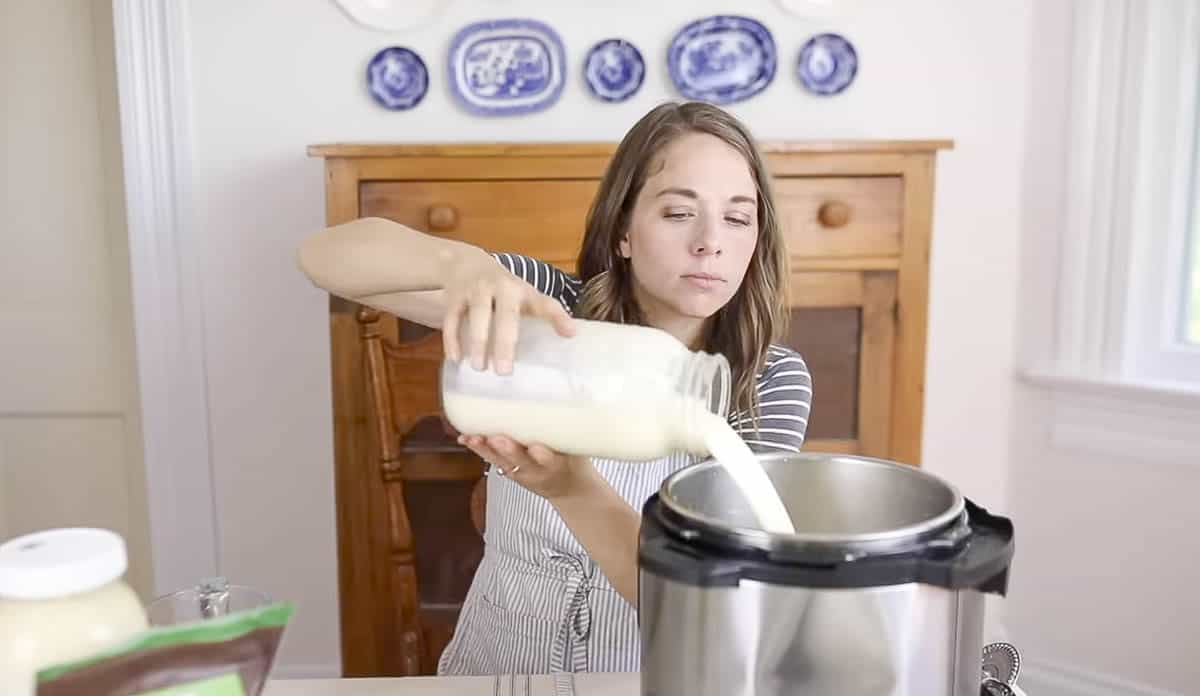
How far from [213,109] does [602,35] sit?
753 millimetres

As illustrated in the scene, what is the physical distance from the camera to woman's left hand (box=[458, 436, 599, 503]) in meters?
0.82

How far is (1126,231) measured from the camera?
2.10 metres

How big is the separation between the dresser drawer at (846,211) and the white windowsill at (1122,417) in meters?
0.62

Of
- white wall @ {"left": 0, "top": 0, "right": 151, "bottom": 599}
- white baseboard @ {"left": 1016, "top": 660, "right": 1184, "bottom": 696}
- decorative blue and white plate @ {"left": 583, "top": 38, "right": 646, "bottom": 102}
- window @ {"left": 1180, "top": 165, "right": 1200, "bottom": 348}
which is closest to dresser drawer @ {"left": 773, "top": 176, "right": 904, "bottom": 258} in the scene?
decorative blue and white plate @ {"left": 583, "top": 38, "right": 646, "bottom": 102}

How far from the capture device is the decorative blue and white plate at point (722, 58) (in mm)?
2084

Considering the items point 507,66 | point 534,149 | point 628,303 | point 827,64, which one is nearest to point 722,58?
point 827,64

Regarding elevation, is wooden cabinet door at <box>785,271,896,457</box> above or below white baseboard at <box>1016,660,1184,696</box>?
above

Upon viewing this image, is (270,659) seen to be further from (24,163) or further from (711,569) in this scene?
(24,163)

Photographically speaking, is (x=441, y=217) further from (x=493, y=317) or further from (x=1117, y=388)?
(x=1117, y=388)

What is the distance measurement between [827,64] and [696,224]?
105cm

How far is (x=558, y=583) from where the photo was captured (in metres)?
1.27

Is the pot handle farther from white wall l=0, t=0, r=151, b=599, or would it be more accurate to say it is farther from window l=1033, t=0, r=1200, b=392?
white wall l=0, t=0, r=151, b=599

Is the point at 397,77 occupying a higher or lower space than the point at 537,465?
higher

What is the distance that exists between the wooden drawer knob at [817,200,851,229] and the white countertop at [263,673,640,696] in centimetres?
107
